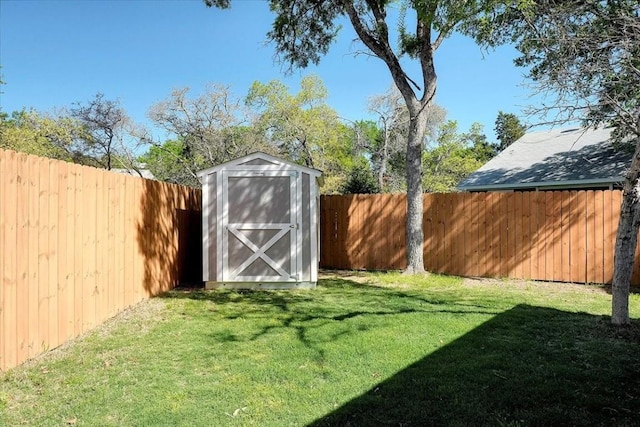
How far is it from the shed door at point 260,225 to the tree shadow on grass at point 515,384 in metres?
3.77

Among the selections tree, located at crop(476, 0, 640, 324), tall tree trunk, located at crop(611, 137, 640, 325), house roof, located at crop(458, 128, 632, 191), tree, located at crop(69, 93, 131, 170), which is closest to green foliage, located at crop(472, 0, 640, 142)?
tree, located at crop(476, 0, 640, 324)

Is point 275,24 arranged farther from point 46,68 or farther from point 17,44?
point 46,68

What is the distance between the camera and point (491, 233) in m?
8.80

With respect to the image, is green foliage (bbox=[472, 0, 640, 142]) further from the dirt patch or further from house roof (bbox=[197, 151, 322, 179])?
the dirt patch

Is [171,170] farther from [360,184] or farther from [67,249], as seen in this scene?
[67,249]

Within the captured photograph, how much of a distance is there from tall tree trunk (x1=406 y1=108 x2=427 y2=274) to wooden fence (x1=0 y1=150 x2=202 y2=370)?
483 centimetres

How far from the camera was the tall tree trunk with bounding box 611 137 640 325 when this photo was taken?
4.59 m

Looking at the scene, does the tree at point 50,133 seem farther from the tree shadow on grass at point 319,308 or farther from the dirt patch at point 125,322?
the dirt patch at point 125,322

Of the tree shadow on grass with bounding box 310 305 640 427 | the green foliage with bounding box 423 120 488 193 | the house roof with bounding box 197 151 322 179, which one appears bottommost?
the tree shadow on grass with bounding box 310 305 640 427

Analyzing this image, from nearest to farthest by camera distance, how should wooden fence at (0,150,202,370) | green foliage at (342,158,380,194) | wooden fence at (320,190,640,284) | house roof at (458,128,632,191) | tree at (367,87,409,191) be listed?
wooden fence at (0,150,202,370), wooden fence at (320,190,640,284), house roof at (458,128,632,191), green foliage at (342,158,380,194), tree at (367,87,409,191)

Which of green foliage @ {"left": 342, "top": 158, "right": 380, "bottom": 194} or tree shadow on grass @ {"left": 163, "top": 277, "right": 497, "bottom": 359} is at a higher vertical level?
green foliage @ {"left": 342, "top": 158, "right": 380, "bottom": 194}

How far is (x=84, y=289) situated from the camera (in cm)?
479

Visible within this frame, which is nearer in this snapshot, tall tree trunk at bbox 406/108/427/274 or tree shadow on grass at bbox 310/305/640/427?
tree shadow on grass at bbox 310/305/640/427

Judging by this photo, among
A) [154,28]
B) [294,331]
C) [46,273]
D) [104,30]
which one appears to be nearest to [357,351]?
[294,331]
